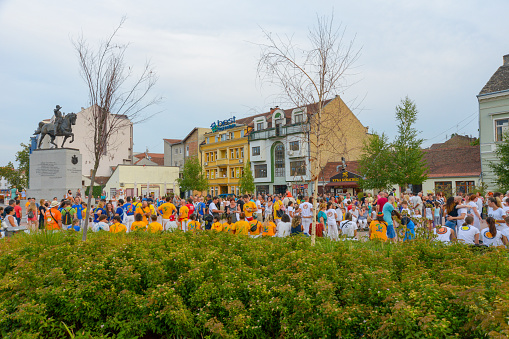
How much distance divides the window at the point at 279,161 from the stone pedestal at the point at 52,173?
114 feet

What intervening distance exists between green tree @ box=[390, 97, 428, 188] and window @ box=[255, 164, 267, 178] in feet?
80.1

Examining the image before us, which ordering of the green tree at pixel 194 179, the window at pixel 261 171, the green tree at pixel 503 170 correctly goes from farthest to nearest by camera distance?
1. the green tree at pixel 194 179
2. the window at pixel 261 171
3. the green tree at pixel 503 170

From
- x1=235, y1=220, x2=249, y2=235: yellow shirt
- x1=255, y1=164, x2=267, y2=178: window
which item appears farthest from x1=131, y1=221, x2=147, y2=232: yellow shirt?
x1=255, y1=164, x2=267, y2=178: window

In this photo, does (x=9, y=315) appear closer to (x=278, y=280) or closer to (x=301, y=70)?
(x=278, y=280)

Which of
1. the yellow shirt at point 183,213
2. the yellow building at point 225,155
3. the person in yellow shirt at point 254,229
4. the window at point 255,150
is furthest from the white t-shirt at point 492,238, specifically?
the yellow building at point 225,155

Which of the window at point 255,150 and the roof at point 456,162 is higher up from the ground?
the window at point 255,150

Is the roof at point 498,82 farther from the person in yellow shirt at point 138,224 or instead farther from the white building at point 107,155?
the white building at point 107,155

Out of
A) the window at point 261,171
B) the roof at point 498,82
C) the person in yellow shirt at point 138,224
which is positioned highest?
the roof at point 498,82

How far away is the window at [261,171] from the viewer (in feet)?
188

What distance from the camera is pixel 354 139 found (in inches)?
2176

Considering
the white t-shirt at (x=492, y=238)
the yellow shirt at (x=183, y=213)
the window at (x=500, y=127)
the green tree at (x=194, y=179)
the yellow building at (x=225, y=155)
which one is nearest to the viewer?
the white t-shirt at (x=492, y=238)

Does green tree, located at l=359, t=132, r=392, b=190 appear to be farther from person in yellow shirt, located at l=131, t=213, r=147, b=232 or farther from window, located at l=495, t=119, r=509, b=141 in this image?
person in yellow shirt, located at l=131, t=213, r=147, b=232

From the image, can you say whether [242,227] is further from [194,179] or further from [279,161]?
[194,179]

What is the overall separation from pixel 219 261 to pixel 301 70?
4.34 meters
